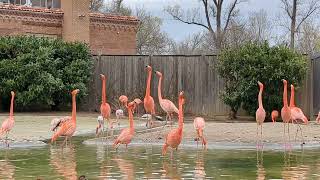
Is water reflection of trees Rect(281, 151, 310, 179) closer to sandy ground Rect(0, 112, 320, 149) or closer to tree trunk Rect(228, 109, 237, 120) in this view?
sandy ground Rect(0, 112, 320, 149)

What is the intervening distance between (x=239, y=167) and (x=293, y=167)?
106 cm

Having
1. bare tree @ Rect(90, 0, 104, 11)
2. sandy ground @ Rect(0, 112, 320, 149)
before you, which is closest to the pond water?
sandy ground @ Rect(0, 112, 320, 149)

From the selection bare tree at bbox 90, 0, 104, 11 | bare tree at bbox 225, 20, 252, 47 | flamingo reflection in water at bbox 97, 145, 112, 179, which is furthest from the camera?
bare tree at bbox 90, 0, 104, 11

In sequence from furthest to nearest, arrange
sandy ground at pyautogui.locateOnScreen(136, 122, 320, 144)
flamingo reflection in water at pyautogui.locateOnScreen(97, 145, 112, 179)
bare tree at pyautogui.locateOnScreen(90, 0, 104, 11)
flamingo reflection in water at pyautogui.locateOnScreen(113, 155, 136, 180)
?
bare tree at pyautogui.locateOnScreen(90, 0, 104, 11) < sandy ground at pyautogui.locateOnScreen(136, 122, 320, 144) < flamingo reflection in water at pyautogui.locateOnScreen(97, 145, 112, 179) < flamingo reflection in water at pyautogui.locateOnScreen(113, 155, 136, 180)

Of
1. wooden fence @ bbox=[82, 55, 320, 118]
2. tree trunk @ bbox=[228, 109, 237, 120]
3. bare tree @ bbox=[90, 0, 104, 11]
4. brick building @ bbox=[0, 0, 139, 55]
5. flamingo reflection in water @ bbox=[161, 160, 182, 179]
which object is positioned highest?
bare tree @ bbox=[90, 0, 104, 11]

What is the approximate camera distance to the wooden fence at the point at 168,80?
2977cm

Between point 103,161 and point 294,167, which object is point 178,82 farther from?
point 294,167

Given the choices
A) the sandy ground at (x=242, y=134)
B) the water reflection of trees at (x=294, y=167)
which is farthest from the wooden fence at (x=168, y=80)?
the water reflection of trees at (x=294, y=167)

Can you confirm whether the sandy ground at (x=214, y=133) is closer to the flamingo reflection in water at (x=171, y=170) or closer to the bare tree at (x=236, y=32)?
the flamingo reflection in water at (x=171, y=170)

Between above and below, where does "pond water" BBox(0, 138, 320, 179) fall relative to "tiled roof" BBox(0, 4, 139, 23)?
below

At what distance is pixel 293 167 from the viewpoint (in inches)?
508

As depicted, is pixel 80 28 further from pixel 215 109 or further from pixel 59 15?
pixel 215 109

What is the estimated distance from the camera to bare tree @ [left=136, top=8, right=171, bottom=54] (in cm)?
6192

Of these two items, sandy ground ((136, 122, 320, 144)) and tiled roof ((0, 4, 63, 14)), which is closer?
sandy ground ((136, 122, 320, 144))
